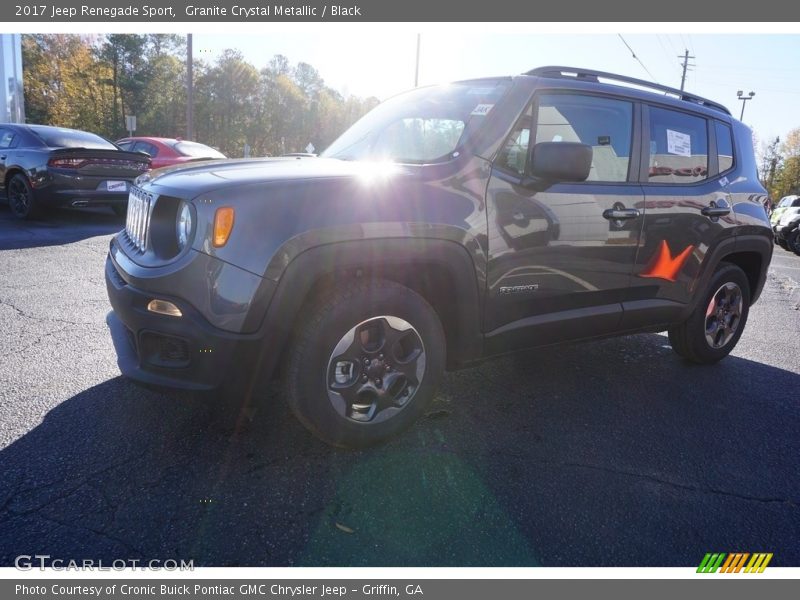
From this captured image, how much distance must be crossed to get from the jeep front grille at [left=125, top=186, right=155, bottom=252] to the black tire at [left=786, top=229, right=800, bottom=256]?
1648 cm

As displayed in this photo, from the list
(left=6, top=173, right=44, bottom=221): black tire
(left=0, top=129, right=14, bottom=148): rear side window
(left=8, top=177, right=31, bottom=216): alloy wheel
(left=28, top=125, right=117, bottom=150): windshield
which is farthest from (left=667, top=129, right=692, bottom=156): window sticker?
(left=0, top=129, right=14, bottom=148): rear side window

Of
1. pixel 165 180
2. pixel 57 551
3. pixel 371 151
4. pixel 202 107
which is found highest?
pixel 202 107

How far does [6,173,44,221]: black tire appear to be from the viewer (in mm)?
8203

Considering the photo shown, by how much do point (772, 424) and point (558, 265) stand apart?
1.66 metres

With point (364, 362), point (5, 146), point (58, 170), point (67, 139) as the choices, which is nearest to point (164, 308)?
point (364, 362)

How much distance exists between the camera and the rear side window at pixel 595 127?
3.06m

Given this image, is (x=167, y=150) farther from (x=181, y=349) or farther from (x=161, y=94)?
(x=161, y=94)

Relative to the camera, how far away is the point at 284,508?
222cm

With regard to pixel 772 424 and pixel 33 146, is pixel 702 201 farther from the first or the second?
pixel 33 146

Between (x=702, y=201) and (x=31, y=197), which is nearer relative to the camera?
(x=702, y=201)

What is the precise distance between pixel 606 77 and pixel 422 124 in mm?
1172

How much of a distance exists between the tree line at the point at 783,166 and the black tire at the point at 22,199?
66470mm

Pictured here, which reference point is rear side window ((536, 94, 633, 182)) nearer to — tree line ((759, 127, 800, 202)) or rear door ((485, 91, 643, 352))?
rear door ((485, 91, 643, 352))

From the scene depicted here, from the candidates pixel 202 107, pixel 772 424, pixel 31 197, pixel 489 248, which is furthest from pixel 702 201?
pixel 202 107
